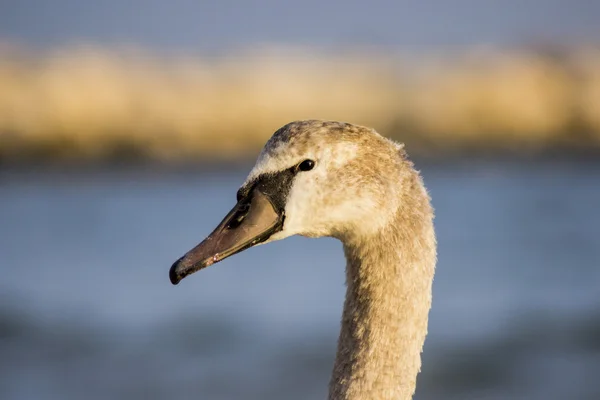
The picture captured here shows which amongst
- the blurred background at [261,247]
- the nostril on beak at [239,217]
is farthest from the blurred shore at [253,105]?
the nostril on beak at [239,217]

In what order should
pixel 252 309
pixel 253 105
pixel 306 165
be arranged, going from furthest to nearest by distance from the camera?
1. pixel 253 105
2. pixel 252 309
3. pixel 306 165

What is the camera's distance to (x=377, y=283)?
4262 millimetres

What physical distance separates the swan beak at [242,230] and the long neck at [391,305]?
329mm

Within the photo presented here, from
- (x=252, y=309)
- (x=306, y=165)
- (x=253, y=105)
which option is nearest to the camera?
(x=306, y=165)

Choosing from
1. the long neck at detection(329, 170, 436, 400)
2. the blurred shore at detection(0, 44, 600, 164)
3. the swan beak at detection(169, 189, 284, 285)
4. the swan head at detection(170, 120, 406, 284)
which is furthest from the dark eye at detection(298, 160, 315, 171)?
the blurred shore at detection(0, 44, 600, 164)

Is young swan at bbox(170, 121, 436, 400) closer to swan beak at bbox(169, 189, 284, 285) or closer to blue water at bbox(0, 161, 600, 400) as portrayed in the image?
swan beak at bbox(169, 189, 284, 285)

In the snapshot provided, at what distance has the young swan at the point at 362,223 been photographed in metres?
4.18

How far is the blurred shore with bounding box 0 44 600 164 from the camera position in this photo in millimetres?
21438

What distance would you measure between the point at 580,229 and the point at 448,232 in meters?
1.96

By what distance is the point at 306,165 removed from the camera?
4223 millimetres

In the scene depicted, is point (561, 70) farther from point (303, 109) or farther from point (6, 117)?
point (6, 117)

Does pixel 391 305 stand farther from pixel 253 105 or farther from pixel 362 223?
pixel 253 105

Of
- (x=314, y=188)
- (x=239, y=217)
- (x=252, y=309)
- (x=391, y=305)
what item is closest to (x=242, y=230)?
(x=239, y=217)

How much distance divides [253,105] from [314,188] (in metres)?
18.6
